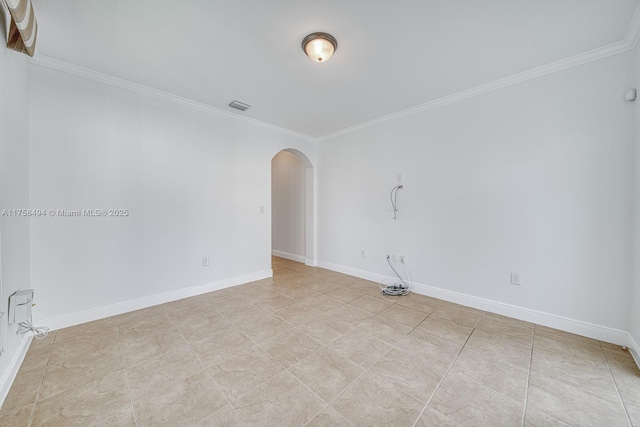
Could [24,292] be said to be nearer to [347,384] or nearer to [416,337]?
[347,384]

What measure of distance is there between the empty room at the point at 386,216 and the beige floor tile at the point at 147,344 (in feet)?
0.11

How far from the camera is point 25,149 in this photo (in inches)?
82.6

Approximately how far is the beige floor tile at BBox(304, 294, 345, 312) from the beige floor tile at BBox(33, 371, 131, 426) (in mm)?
1812

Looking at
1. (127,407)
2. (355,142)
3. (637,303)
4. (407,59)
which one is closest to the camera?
(127,407)

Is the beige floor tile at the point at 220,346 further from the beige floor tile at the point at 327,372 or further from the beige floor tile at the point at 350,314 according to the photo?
the beige floor tile at the point at 350,314

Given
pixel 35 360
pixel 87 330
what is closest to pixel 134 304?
pixel 87 330

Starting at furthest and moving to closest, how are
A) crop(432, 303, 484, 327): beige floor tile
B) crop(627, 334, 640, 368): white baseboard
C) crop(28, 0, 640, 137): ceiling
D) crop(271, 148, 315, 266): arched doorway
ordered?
crop(271, 148, 315, 266): arched doorway, crop(432, 303, 484, 327): beige floor tile, crop(627, 334, 640, 368): white baseboard, crop(28, 0, 640, 137): ceiling

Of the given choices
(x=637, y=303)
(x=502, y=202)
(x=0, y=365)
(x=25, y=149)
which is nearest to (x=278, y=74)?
(x=25, y=149)

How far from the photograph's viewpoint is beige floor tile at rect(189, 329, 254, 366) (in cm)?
190

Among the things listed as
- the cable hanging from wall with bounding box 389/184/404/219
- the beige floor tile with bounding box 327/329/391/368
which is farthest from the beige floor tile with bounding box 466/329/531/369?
the cable hanging from wall with bounding box 389/184/404/219

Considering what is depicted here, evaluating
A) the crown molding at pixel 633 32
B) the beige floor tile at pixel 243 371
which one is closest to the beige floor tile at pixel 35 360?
the beige floor tile at pixel 243 371

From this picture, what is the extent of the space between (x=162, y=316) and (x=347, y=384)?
2174 millimetres

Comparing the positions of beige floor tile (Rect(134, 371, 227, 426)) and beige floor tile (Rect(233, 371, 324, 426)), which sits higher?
beige floor tile (Rect(233, 371, 324, 426))

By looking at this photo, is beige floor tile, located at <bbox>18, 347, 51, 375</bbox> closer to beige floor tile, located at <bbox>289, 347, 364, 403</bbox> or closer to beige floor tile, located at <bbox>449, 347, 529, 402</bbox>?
beige floor tile, located at <bbox>289, 347, 364, 403</bbox>
